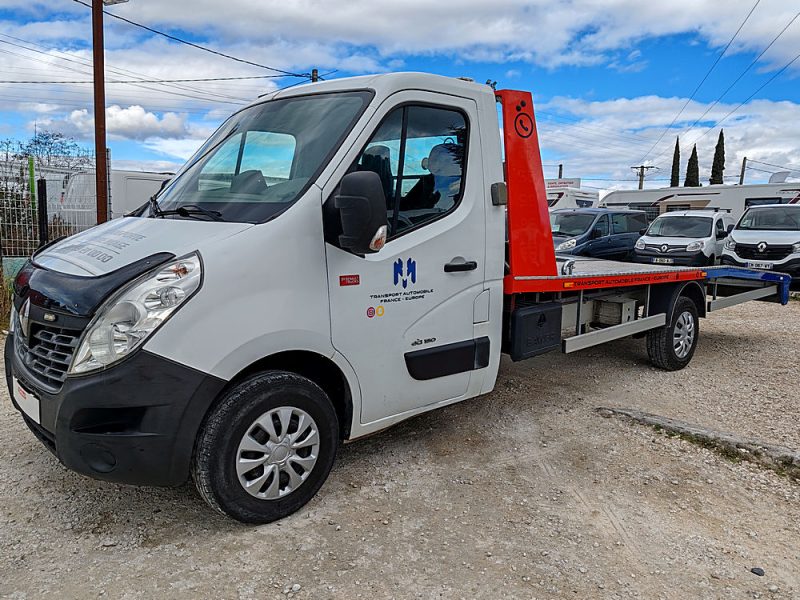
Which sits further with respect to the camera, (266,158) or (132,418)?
(266,158)

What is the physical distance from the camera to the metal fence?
9.41 m

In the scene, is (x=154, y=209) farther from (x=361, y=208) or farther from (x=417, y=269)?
(x=417, y=269)

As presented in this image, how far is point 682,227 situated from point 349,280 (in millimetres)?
13494

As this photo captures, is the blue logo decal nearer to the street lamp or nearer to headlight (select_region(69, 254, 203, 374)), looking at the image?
headlight (select_region(69, 254, 203, 374))

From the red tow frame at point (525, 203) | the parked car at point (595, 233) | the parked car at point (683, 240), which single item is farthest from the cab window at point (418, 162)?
the parked car at point (683, 240)

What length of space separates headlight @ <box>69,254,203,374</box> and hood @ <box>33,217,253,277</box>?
0.19 metres

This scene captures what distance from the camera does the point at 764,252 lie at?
1273 cm

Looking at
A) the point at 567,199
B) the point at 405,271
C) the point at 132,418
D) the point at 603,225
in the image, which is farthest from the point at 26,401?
the point at 567,199

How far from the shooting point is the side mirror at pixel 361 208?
9.87 ft

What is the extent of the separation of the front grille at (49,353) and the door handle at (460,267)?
205 centimetres

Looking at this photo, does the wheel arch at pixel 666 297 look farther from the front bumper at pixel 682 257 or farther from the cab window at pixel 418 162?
the front bumper at pixel 682 257

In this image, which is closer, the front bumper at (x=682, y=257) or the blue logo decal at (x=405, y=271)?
the blue logo decal at (x=405, y=271)

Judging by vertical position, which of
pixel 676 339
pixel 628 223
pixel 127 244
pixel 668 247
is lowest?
pixel 676 339

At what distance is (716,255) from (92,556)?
14586 millimetres
